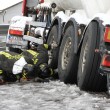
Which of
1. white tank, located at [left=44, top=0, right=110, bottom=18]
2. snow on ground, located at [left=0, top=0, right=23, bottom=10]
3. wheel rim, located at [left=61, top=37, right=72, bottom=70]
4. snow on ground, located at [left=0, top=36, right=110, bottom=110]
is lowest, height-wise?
snow on ground, located at [left=0, top=36, right=110, bottom=110]

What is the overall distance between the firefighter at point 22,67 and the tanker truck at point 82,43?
1.02 ft

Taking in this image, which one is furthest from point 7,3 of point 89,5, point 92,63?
point 92,63

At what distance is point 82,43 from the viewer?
22.2 ft

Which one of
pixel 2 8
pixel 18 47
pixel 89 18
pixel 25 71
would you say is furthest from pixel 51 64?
pixel 2 8

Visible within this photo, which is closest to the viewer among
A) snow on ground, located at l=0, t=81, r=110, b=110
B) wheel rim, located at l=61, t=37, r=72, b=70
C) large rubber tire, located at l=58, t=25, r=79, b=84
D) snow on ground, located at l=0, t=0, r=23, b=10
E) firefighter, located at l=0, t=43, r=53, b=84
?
snow on ground, located at l=0, t=81, r=110, b=110

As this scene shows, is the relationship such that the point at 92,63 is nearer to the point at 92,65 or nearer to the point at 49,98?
the point at 92,65

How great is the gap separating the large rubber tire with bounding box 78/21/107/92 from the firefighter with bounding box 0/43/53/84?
1369 mm

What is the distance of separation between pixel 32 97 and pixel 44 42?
3.50 meters

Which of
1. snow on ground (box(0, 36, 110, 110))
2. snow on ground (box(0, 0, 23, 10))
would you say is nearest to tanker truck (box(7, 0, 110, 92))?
snow on ground (box(0, 36, 110, 110))

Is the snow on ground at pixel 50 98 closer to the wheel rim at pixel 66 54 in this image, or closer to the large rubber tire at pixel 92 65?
the large rubber tire at pixel 92 65

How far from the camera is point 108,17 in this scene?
597 cm

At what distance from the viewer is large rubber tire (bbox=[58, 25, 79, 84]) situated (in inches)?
279

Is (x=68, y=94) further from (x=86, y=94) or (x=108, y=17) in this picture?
(x=108, y=17)

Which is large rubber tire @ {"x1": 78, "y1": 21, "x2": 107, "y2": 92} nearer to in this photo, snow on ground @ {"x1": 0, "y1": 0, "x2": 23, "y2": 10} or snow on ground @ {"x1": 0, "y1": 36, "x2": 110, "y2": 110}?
snow on ground @ {"x1": 0, "y1": 36, "x2": 110, "y2": 110}
